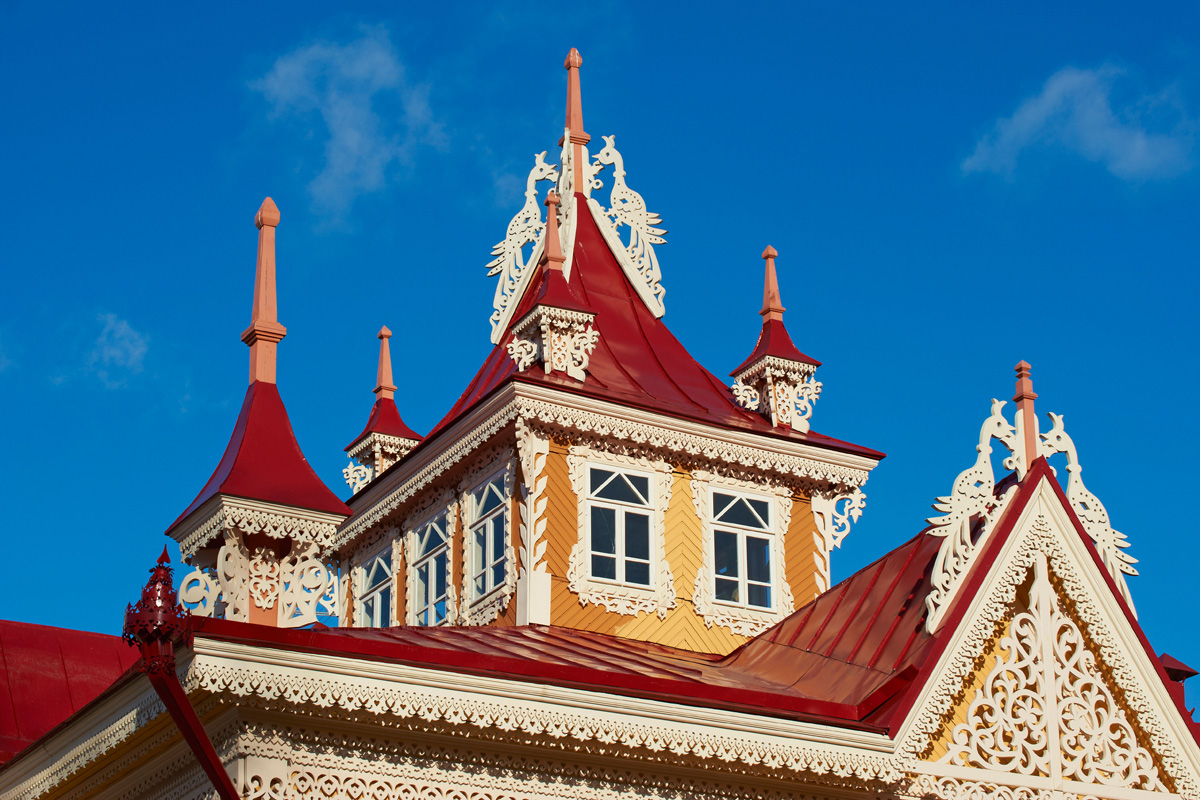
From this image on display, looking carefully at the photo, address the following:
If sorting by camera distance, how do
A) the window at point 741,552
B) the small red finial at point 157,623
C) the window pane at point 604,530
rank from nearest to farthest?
the small red finial at point 157,623
the window pane at point 604,530
the window at point 741,552

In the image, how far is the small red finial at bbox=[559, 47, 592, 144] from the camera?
84.0 feet

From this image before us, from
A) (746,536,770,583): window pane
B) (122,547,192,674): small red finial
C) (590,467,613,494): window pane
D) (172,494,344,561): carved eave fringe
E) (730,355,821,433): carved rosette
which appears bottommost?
(122,547,192,674): small red finial

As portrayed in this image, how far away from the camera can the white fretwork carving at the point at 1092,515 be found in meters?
17.2

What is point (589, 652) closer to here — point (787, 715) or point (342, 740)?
point (787, 715)

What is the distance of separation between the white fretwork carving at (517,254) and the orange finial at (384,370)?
2.17 m

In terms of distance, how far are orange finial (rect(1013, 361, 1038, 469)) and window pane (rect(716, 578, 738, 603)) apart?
5.10 m

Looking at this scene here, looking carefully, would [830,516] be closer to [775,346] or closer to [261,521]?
[775,346]

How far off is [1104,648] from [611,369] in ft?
26.3

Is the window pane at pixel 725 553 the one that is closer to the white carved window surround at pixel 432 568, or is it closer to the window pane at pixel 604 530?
the window pane at pixel 604 530

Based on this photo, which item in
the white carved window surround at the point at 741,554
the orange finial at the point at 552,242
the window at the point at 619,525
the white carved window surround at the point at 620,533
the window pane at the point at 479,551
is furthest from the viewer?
the orange finial at the point at 552,242

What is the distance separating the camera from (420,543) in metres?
22.7

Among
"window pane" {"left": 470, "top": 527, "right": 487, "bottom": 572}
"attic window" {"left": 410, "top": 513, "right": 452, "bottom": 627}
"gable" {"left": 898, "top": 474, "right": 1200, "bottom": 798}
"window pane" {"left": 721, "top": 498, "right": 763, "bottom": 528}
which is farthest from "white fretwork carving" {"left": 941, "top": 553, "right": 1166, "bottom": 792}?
"attic window" {"left": 410, "top": 513, "right": 452, "bottom": 627}

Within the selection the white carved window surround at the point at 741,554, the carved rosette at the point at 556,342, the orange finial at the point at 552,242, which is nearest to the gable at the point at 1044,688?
the white carved window surround at the point at 741,554

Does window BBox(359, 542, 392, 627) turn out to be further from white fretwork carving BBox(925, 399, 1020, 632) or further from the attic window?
white fretwork carving BBox(925, 399, 1020, 632)
